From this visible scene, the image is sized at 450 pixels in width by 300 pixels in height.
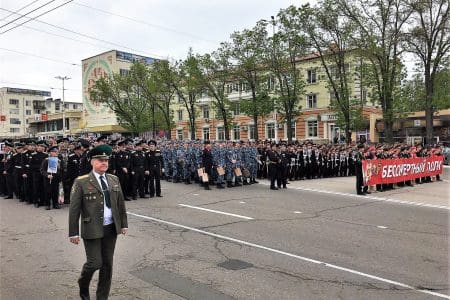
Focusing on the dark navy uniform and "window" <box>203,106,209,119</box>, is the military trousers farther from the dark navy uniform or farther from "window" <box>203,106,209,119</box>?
"window" <box>203,106,209,119</box>

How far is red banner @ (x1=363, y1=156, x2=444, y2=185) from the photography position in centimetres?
1517

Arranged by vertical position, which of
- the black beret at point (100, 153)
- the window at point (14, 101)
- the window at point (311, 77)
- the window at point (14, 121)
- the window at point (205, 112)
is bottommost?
the black beret at point (100, 153)

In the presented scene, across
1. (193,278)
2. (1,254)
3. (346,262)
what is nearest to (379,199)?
(346,262)

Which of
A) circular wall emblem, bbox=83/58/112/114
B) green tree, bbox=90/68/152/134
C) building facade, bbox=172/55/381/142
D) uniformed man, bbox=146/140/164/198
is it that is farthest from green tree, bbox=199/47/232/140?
circular wall emblem, bbox=83/58/112/114

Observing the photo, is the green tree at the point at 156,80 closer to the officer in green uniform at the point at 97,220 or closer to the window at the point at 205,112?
the window at the point at 205,112

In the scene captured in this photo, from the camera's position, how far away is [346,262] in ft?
21.9

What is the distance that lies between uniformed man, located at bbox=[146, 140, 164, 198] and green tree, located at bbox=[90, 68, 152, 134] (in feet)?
101

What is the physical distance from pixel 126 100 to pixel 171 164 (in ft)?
105

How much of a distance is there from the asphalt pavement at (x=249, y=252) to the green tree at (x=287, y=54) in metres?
20.2

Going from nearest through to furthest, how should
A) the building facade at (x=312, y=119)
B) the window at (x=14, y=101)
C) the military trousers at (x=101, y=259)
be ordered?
the military trousers at (x=101, y=259), the building facade at (x=312, y=119), the window at (x=14, y=101)

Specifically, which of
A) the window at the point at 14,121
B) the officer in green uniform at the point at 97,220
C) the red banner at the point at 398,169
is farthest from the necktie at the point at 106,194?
the window at the point at 14,121

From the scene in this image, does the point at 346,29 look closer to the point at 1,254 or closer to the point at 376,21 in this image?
the point at 376,21

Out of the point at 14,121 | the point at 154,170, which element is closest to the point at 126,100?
the point at 154,170

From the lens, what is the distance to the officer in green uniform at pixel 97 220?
4.70 m
